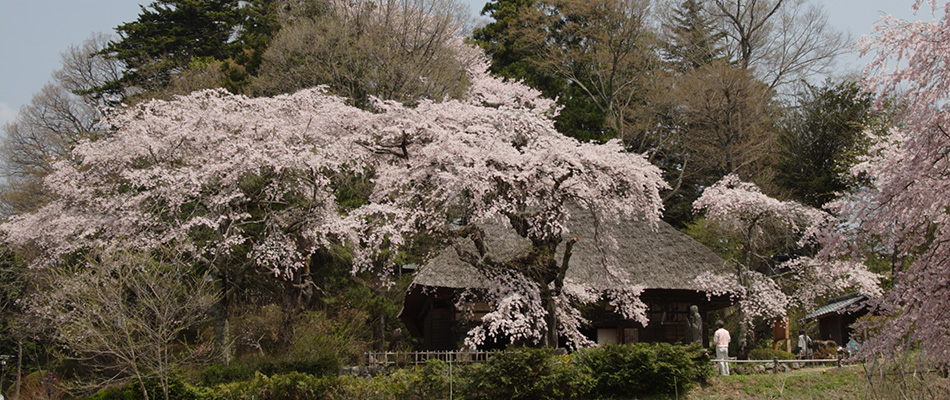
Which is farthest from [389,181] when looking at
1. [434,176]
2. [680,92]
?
[680,92]

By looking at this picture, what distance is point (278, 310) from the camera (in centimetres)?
2152

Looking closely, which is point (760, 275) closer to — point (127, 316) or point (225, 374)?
point (225, 374)

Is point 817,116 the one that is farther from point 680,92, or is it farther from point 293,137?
point 293,137

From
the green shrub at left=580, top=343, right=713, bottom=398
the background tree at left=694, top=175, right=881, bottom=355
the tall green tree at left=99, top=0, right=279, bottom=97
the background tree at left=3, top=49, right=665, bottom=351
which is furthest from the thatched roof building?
the tall green tree at left=99, top=0, right=279, bottom=97

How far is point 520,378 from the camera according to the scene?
46.6ft

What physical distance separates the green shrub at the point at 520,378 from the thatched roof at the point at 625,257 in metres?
5.78

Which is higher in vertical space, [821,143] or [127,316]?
[821,143]

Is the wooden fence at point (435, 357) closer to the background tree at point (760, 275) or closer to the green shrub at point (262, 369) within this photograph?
the green shrub at point (262, 369)

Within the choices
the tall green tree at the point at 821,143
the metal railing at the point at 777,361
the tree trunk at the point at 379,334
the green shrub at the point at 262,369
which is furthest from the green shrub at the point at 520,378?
the tall green tree at the point at 821,143

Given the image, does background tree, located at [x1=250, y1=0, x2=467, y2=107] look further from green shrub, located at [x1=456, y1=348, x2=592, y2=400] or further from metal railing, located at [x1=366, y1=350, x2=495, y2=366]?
green shrub, located at [x1=456, y1=348, x2=592, y2=400]

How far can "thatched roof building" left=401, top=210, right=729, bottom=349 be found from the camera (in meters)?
22.3

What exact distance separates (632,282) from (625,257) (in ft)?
5.55

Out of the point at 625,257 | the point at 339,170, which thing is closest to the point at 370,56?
the point at 339,170

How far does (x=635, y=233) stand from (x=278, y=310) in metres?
12.1
